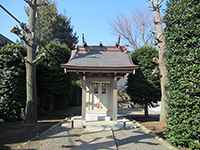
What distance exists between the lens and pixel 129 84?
23609mm

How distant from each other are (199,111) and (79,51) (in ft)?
41.7

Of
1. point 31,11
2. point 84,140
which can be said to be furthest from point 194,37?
point 31,11

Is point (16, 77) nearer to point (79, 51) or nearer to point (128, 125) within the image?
point (79, 51)

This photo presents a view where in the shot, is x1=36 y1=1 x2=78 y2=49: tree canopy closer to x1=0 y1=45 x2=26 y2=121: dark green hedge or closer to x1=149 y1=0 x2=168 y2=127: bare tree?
x1=0 y1=45 x2=26 y2=121: dark green hedge

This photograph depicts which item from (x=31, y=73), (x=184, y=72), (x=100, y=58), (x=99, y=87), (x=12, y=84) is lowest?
(x=184, y=72)

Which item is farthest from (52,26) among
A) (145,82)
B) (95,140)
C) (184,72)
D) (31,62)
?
(184,72)

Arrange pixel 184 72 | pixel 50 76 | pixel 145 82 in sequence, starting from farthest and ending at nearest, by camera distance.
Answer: pixel 50 76
pixel 145 82
pixel 184 72

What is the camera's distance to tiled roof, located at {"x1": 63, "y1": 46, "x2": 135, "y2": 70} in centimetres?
1909

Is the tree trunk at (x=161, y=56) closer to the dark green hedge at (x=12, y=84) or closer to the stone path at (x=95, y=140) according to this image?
the stone path at (x=95, y=140)

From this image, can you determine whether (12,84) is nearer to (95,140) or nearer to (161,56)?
(161,56)

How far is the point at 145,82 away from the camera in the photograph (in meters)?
22.8

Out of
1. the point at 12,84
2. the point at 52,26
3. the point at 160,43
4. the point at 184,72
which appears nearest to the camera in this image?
the point at 184,72

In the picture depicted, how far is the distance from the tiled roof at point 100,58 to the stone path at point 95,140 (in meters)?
4.28

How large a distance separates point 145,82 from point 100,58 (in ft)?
12.1
